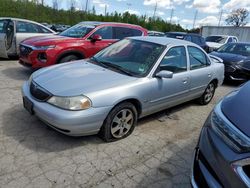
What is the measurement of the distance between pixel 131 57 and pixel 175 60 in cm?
84

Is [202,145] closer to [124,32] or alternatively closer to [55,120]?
[55,120]

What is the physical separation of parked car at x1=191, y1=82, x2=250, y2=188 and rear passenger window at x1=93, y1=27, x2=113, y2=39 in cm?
568

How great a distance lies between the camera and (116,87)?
344 centimetres

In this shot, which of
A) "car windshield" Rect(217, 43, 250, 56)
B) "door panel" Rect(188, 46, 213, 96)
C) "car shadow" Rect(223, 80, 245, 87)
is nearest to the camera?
"door panel" Rect(188, 46, 213, 96)

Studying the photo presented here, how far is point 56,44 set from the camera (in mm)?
6426

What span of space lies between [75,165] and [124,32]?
5804 mm

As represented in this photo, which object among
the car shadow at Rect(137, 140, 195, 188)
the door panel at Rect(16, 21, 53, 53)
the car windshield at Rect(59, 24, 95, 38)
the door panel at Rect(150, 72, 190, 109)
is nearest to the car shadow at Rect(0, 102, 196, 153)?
the car shadow at Rect(137, 140, 195, 188)

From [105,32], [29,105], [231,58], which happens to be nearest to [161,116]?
[29,105]

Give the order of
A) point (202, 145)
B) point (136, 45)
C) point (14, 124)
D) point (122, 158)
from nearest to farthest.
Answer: point (202, 145) → point (122, 158) → point (14, 124) → point (136, 45)

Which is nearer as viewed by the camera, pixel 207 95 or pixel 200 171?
pixel 200 171

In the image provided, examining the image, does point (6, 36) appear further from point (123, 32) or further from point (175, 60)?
point (175, 60)

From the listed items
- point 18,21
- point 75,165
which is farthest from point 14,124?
point 18,21

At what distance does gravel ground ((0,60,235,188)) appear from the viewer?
110 inches

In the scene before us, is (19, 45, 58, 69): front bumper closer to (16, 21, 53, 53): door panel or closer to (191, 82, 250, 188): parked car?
(16, 21, 53, 53): door panel
